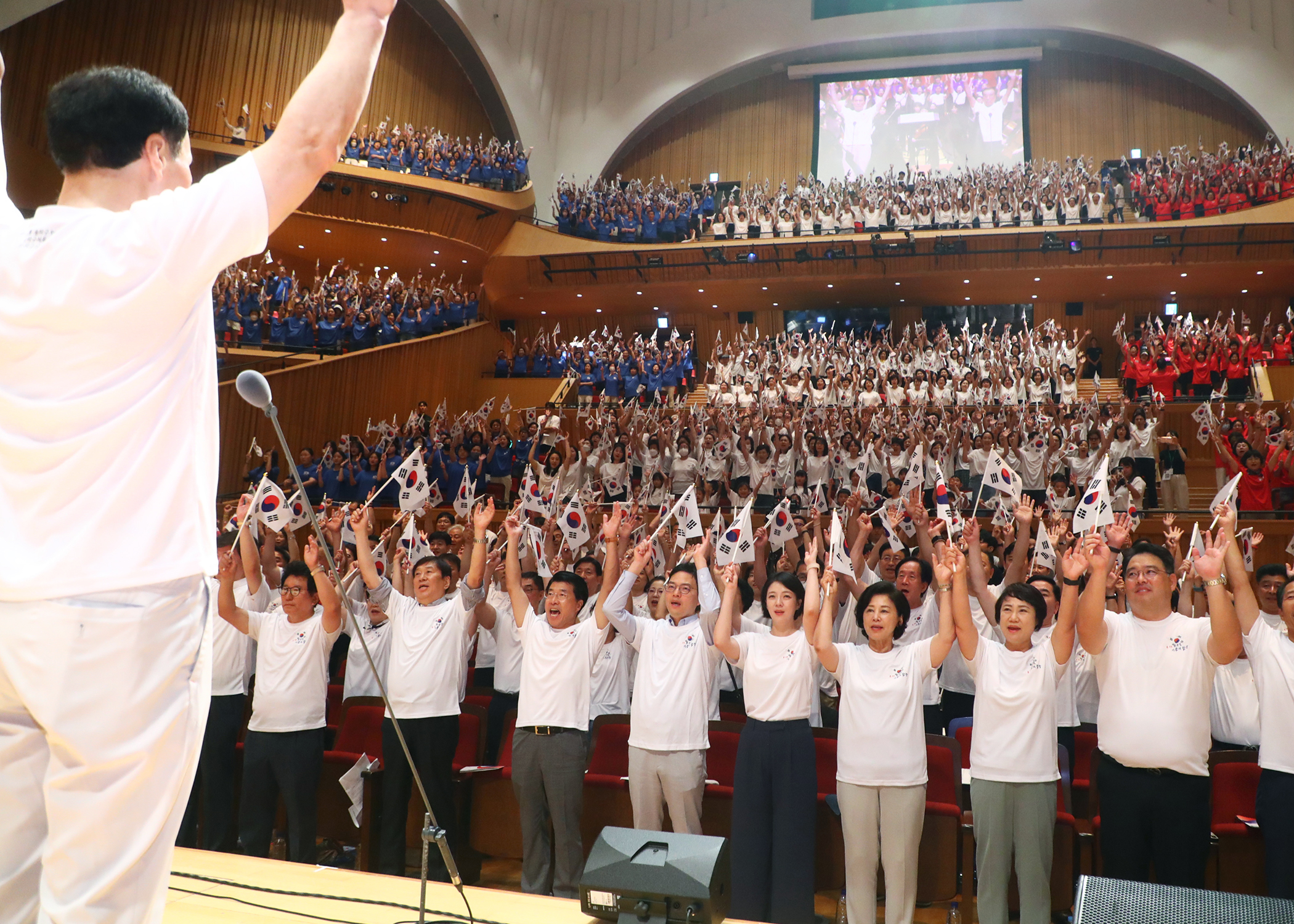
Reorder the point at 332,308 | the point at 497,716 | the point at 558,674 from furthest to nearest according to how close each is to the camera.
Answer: the point at 332,308 < the point at 497,716 < the point at 558,674

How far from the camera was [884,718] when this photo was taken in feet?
12.9

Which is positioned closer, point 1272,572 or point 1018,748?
point 1018,748

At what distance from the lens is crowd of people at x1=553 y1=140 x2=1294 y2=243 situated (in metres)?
14.4

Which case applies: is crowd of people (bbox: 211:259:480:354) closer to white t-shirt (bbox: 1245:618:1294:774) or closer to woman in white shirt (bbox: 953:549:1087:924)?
woman in white shirt (bbox: 953:549:1087:924)

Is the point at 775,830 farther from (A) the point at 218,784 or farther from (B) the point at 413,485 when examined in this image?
(B) the point at 413,485

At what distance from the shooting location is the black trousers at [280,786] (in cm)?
455

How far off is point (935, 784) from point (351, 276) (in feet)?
39.4

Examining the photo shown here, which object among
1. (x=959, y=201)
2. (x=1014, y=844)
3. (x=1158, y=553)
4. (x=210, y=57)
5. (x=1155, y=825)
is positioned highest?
(x=210, y=57)

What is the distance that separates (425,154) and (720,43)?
26.0 feet

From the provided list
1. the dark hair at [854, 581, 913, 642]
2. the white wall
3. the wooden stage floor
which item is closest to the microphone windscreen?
the wooden stage floor

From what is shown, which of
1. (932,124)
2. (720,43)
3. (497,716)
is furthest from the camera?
(720,43)

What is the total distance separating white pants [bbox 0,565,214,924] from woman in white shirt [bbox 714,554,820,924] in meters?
3.37

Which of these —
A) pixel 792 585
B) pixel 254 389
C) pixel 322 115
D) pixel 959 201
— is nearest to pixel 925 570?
pixel 792 585

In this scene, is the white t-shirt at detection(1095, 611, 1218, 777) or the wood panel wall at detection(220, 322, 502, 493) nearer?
the white t-shirt at detection(1095, 611, 1218, 777)
